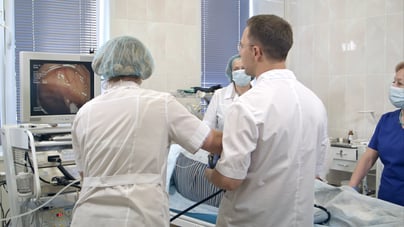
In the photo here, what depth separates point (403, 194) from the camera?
2277 millimetres

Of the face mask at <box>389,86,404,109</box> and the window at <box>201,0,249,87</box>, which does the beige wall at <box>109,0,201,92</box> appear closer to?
the window at <box>201,0,249,87</box>

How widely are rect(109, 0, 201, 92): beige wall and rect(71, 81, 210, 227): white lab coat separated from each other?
2.24 m

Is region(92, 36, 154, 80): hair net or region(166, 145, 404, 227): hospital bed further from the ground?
region(92, 36, 154, 80): hair net

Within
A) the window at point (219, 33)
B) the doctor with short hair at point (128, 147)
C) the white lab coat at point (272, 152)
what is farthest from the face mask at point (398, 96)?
the window at point (219, 33)

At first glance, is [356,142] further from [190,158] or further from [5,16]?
[5,16]

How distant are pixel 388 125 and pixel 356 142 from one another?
4.53ft

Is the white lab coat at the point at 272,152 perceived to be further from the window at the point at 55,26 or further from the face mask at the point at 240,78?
the window at the point at 55,26

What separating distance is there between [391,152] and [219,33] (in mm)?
2524

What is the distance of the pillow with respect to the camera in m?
2.83

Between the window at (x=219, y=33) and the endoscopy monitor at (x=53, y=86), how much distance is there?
1.82 metres

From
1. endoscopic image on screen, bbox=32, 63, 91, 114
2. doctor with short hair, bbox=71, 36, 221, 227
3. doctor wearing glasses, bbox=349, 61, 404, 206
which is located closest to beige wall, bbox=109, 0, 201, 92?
endoscopic image on screen, bbox=32, 63, 91, 114

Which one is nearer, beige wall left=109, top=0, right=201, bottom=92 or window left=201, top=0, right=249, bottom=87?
beige wall left=109, top=0, right=201, bottom=92

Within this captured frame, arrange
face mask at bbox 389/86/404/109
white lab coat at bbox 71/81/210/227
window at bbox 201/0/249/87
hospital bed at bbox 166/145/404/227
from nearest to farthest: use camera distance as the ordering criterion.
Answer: white lab coat at bbox 71/81/210/227, hospital bed at bbox 166/145/404/227, face mask at bbox 389/86/404/109, window at bbox 201/0/249/87

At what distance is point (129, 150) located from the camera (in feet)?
4.94
